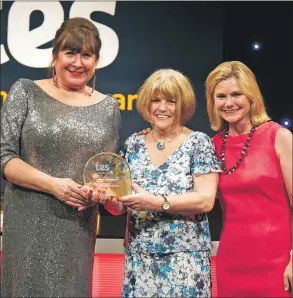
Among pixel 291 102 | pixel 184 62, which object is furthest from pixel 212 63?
pixel 291 102

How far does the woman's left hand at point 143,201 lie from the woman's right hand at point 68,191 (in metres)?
0.15

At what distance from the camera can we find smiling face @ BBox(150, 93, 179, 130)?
216cm

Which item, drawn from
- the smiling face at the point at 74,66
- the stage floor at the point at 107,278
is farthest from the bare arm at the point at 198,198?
the stage floor at the point at 107,278

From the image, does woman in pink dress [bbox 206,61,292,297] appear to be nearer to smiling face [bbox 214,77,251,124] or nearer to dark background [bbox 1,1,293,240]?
smiling face [bbox 214,77,251,124]

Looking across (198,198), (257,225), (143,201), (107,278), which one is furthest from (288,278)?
(107,278)

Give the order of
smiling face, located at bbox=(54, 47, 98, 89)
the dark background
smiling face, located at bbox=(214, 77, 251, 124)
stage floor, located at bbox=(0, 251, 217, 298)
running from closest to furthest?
1. smiling face, located at bbox=(54, 47, 98, 89)
2. smiling face, located at bbox=(214, 77, 251, 124)
3. stage floor, located at bbox=(0, 251, 217, 298)
4. the dark background

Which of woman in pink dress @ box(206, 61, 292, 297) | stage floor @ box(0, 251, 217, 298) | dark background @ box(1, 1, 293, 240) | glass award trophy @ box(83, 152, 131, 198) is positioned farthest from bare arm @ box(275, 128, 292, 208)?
dark background @ box(1, 1, 293, 240)

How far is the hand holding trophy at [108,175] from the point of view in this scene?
2.00m

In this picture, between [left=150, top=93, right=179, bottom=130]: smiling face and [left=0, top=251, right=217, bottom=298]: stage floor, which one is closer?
[left=150, top=93, right=179, bottom=130]: smiling face

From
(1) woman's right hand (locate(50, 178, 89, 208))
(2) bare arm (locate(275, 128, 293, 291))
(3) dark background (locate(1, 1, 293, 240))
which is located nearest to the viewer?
(1) woman's right hand (locate(50, 178, 89, 208))

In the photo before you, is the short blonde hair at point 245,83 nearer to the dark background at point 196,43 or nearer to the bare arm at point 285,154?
the bare arm at point 285,154

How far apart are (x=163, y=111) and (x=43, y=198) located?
573mm

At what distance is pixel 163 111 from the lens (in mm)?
2168

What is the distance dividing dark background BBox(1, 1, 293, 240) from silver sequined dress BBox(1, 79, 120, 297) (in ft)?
5.88
